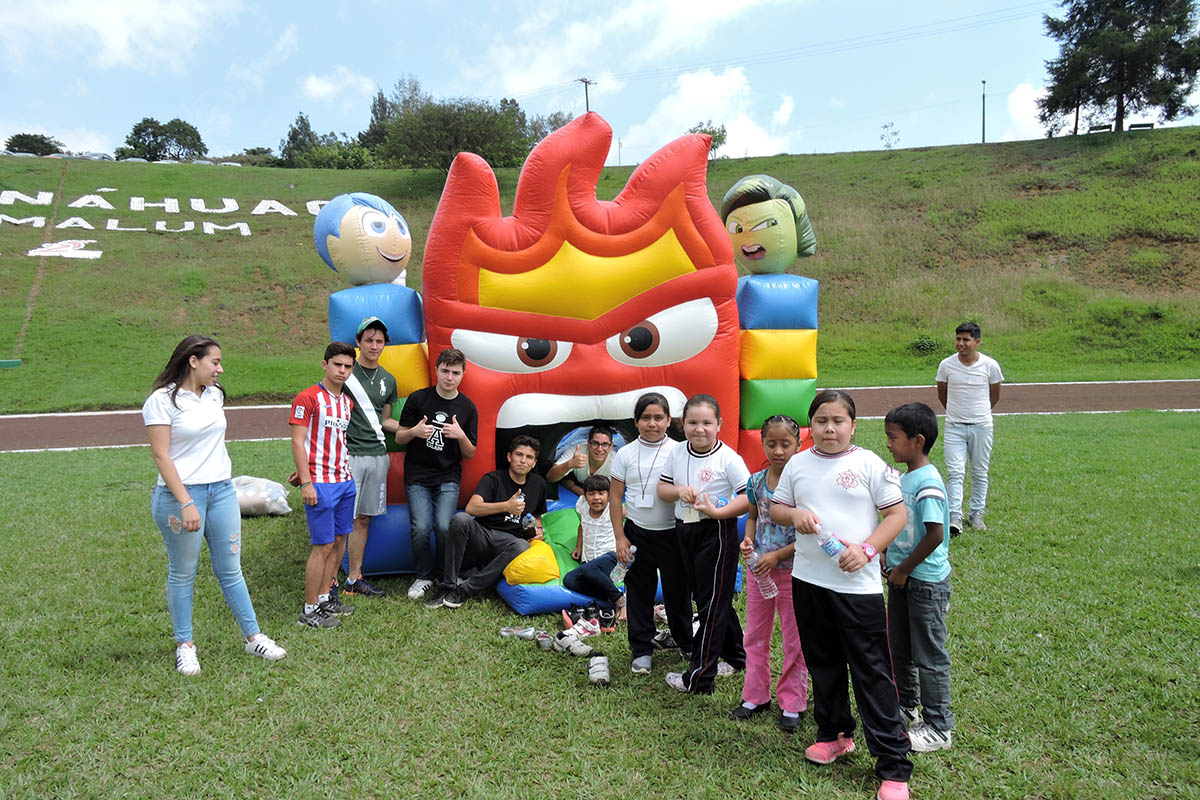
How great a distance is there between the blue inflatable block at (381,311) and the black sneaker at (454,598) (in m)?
1.75

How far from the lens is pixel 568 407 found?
5.11m

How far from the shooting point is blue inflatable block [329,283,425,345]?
5039 mm

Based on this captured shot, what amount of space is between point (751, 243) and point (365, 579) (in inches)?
152

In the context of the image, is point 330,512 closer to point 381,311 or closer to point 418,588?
point 418,588

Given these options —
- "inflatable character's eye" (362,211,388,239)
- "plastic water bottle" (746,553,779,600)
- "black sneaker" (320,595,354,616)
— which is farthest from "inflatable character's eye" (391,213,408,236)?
"plastic water bottle" (746,553,779,600)

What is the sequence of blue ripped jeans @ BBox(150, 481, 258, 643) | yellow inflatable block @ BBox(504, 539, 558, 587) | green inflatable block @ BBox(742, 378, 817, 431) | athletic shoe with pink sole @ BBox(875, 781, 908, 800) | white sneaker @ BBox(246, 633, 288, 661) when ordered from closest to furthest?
athletic shoe with pink sole @ BBox(875, 781, 908, 800) < blue ripped jeans @ BBox(150, 481, 258, 643) < white sneaker @ BBox(246, 633, 288, 661) < yellow inflatable block @ BBox(504, 539, 558, 587) < green inflatable block @ BBox(742, 378, 817, 431)

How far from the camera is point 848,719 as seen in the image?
3.04 m

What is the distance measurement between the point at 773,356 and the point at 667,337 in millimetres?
975

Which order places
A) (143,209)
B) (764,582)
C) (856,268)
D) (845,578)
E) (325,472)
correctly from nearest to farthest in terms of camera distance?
(845,578) < (764,582) < (325,472) < (856,268) < (143,209)

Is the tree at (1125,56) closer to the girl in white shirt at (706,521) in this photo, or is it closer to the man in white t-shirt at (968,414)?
the man in white t-shirt at (968,414)

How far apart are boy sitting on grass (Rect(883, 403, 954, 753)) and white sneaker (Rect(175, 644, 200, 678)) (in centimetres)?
345

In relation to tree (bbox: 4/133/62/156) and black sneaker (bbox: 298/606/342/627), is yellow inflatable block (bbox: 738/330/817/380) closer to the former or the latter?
black sneaker (bbox: 298/606/342/627)

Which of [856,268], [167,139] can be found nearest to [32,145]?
[167,139]

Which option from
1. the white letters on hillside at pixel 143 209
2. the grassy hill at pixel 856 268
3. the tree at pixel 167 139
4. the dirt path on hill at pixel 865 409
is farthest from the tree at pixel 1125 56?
the tree at pixel 167 139
